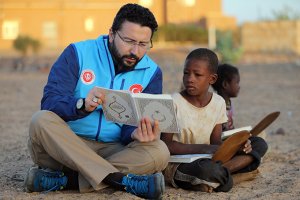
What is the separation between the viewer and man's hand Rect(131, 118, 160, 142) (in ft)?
14.0

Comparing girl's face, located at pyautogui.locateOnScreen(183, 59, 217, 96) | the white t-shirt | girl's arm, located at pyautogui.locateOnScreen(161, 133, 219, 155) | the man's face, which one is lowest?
girl's arm, located at pyautogui.locateOnScreen(161, 133, 219, 155)

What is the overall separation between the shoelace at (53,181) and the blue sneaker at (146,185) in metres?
0.46

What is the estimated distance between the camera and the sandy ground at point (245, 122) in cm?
461

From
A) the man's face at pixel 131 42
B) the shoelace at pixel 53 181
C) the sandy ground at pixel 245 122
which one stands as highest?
the man's face at pixel 131 42

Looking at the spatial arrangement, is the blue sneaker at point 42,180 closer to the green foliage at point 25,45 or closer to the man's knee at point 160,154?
the man's knee at point 160,154

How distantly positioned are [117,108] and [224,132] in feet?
4.41

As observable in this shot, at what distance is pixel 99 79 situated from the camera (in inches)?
185

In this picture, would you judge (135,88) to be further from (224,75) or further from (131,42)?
(224,75)

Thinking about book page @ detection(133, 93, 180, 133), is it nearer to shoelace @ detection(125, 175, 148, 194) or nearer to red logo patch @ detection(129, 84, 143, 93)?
shoelace @ detection(125, 175, 148, 194)

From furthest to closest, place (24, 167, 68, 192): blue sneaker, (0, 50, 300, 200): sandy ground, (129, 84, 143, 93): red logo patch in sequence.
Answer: (129, 84, 143, 93): red logo patch → (0, 50, 300, 200): sandy ground → (24, 167, 68, 192): blue sneaker

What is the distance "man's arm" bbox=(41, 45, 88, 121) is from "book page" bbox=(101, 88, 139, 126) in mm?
161

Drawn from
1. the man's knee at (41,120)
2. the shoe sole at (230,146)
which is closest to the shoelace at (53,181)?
the man's knee at (41,120)

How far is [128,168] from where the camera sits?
14.7 ft

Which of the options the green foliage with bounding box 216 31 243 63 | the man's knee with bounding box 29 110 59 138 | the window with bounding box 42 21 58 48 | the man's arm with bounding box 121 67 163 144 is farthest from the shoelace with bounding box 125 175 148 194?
the window with bounding box 42 21 58 48
